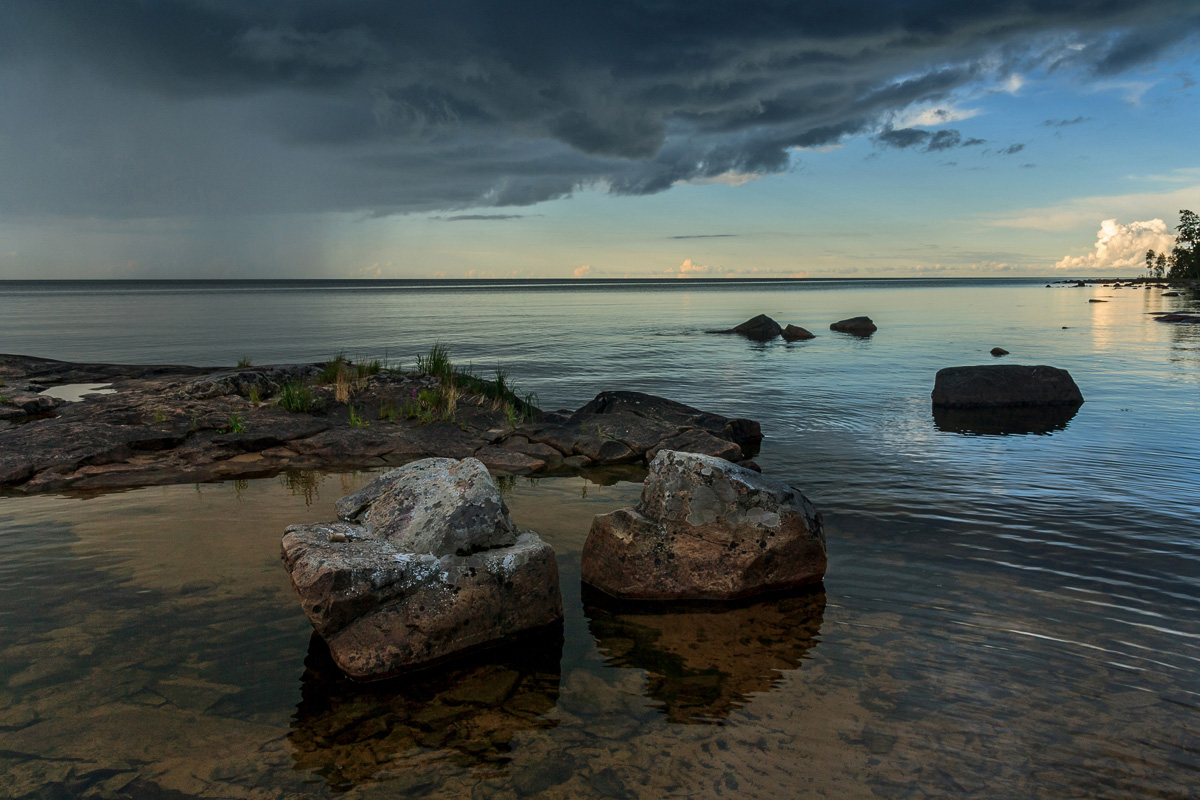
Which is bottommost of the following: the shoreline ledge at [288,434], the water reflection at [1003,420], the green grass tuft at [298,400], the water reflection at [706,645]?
the water reflection at [706,645]

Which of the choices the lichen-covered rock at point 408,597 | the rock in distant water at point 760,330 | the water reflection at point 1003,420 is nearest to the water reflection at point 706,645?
the lichen-covered rock at point 408,597

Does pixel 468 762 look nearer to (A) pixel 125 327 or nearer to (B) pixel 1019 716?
(B) pixel 1019 716

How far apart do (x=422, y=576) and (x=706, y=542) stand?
2920 millimetres

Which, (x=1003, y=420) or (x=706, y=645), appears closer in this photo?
(x=706, y=645)

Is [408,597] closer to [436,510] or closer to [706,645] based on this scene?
[436,510]

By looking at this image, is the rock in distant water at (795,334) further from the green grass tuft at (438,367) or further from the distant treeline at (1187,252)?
the distant treeline at (1187,252)

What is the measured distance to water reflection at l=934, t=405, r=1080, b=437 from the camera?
1537 centimetres

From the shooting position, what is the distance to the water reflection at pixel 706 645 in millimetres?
5312

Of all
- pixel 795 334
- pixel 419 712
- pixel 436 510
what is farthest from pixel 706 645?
pixel 795 334

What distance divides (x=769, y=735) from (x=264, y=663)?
405cm

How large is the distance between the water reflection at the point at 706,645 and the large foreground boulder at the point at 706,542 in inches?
8.3

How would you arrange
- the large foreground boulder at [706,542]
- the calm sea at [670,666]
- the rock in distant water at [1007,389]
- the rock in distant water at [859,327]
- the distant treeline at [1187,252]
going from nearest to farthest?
the calm sea at [670,666] < the large foreground boulder at [706,542] < the rock in distant water at [1007,389] < the rock in distant water at [859,327] < the distant treeline at [1187,252]

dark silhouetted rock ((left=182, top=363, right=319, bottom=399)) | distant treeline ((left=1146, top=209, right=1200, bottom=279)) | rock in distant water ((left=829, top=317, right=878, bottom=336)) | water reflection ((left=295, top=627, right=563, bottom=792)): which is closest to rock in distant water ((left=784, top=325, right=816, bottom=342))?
rock in distant water ((left=829, top=317, right=878, bottom=336))

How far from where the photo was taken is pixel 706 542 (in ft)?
23.4
